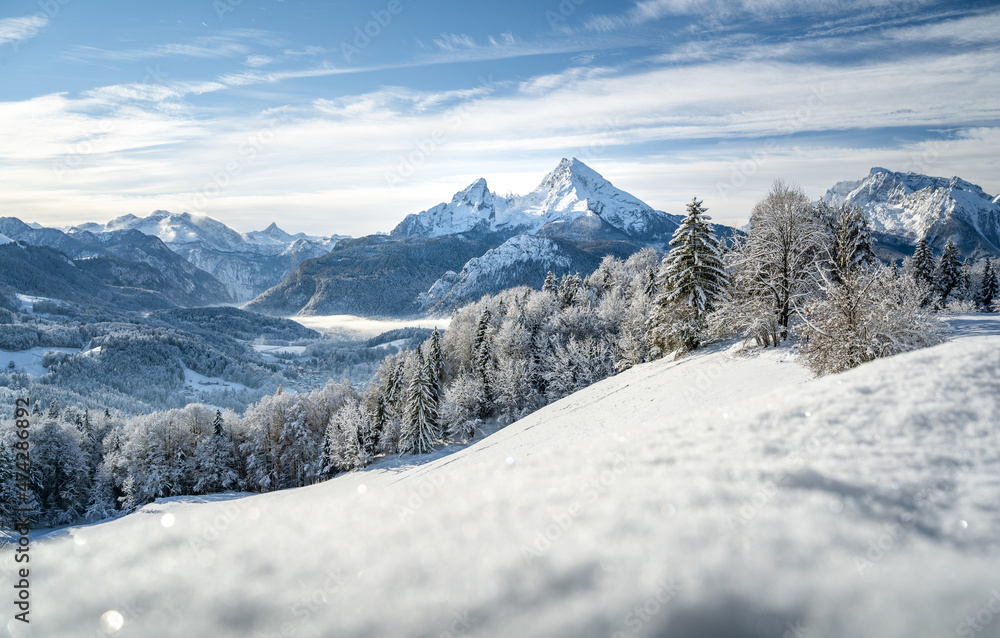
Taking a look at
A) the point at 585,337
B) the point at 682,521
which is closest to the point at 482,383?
the point at 585,337

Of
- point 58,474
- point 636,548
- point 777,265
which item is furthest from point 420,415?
point 636,548

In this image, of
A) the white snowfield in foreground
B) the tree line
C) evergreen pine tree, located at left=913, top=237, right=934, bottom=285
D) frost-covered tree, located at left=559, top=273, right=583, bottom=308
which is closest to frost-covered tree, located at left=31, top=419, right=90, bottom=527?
the tree line

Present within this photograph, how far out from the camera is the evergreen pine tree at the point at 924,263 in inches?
1773

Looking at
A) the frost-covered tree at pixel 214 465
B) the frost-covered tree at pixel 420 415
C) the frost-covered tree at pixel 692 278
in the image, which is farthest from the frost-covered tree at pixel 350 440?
the frost-covered tree at pixel 692 278

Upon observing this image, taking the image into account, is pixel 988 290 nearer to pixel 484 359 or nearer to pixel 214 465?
pixel 484 359

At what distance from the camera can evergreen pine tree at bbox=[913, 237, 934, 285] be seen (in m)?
45.0

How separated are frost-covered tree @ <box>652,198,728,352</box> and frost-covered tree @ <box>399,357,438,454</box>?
2350 cm

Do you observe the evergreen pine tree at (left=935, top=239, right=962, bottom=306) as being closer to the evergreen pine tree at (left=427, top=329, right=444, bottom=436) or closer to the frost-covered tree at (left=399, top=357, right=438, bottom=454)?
the evergreen pine tree at (left=427, top=329, right=444, bottom=436)

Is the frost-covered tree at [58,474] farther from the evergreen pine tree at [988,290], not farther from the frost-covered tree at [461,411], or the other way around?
the evergreen pine tree at [988,290]

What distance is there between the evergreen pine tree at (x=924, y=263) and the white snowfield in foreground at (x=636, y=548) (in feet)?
159

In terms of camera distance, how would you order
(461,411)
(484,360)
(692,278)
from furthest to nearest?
(484,360), (461,411), (692,278)

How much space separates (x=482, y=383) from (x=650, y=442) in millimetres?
41460

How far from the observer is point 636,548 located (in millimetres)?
5969

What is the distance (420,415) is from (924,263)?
54.9 m
